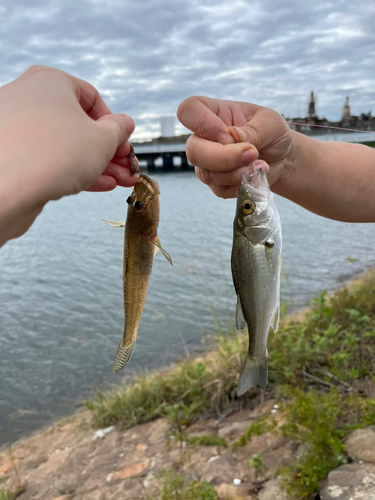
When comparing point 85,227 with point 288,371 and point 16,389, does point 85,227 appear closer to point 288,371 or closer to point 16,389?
point 16,389

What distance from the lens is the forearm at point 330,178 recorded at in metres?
2.80

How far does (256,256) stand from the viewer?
1.89 m

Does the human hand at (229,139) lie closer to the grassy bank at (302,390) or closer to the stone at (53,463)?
the grassy bank at (302,390)

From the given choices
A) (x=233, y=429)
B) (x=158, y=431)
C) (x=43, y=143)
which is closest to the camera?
(x=43, y=143)

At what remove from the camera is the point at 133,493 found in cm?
395

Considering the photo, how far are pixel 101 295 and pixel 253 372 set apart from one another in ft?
26.4

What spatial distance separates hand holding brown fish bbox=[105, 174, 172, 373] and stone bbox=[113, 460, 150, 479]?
3.06 meters

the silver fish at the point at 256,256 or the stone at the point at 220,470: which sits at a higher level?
the silver fish at the point at 256,256

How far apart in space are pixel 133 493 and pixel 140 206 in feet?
10.7

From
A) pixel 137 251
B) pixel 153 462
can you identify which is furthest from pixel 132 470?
pixel 137 251

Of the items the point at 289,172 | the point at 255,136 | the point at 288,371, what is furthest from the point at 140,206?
the point at 288,371

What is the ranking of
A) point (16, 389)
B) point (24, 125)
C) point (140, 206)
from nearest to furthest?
point (24, 125) → point (140, 206) → point (16, 389)

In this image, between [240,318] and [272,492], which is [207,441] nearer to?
[272,492]

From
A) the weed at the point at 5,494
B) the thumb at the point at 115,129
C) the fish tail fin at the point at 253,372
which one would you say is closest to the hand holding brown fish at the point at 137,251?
the thumb at the point at 115,129
